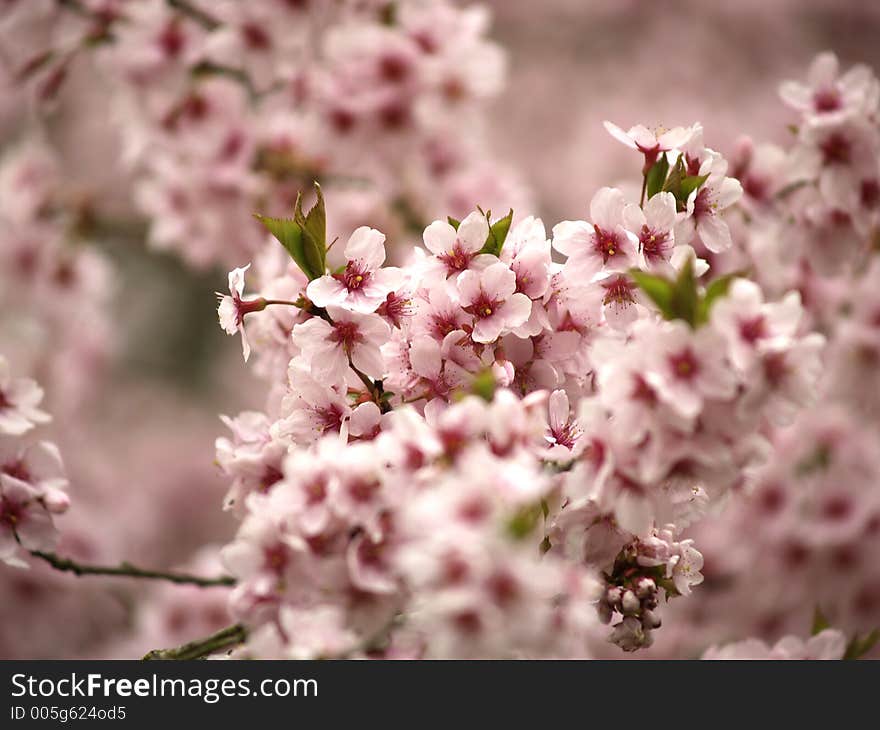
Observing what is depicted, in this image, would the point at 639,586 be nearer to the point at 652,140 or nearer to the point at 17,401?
the point at 652,140

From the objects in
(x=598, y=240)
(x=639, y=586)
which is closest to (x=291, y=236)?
(x=598, y=240)

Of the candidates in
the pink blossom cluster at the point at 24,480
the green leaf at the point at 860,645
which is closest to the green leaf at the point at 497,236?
the pink blossom cluster at the point at 24,480

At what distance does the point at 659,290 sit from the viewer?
1018mm

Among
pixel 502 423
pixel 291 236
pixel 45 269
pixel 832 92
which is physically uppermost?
pixel 45 269

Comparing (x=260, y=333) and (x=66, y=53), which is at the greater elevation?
(x=66, y=53)

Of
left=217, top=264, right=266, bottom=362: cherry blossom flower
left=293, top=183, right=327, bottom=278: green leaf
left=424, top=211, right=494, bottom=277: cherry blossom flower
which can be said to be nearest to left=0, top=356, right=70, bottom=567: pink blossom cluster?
left=217, top=264, right=266, bottom=362: cherry blossom flower

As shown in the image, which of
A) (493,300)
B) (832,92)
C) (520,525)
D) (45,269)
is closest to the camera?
(520,525)

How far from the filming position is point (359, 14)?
85.4 inches

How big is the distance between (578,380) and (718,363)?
0.28 metres

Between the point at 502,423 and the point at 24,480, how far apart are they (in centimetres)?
73

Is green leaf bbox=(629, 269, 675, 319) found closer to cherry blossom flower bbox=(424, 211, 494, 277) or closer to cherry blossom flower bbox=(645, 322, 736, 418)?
cherry blossom flower bbox=(645, 322, 736, 418)

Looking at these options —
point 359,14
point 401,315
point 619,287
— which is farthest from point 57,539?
point 359,14

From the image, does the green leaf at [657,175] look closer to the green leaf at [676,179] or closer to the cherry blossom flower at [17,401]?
the green leaf at [676,179]

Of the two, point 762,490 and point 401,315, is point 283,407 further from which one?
point 762,490
